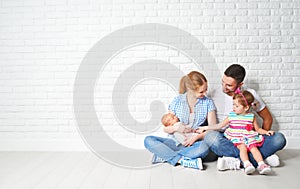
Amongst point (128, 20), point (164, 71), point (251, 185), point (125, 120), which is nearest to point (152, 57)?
point (164, 71)

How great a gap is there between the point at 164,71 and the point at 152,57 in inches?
7.2

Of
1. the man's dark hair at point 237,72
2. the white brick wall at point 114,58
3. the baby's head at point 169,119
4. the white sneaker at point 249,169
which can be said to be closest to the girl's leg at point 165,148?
the baby's head at point 169,119

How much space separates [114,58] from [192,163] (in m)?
1.34

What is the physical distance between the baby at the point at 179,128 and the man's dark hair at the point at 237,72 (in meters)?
0.62

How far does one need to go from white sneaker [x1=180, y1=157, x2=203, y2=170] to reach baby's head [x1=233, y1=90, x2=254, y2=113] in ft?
1.89

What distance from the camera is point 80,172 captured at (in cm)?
285

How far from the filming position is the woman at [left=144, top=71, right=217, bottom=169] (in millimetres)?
3049

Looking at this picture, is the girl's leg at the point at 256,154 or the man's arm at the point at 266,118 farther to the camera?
the man's arm at the point at 266,118

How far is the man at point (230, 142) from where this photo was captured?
296 centimetres

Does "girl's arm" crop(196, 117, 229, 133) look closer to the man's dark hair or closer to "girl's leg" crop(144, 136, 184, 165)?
"girl's leg" crop(144, 136, 184, 165)

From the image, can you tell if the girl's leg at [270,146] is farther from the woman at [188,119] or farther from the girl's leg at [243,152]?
the woman at [188,119]

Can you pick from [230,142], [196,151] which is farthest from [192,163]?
[230,142]

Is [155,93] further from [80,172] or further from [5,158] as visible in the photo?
[5,158]

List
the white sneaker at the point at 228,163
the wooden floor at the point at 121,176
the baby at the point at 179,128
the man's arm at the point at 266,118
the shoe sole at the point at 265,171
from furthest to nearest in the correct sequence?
the man's arm at the point at 266,118
the baby at the point at 179,128
the white sneaker at the point at 228,163
the shoe sole at the point at 265,171
the wooden floor at the point at 121,176
